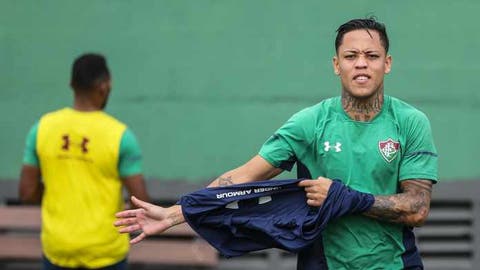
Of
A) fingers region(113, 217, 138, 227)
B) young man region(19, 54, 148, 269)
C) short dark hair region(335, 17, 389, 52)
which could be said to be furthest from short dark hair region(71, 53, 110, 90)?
short dark hair region(335, 17, 389, 52)

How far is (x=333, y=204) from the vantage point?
436 centimetres

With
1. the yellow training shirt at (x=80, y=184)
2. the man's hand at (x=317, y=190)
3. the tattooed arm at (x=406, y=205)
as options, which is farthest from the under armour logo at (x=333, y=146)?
the yellow training shirt at (x=80, y=184)

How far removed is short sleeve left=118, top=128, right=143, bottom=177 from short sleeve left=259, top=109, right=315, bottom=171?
170 cm

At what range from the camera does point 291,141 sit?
460 centimetres

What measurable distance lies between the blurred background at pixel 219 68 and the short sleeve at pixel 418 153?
373cm

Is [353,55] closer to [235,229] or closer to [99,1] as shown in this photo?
[235,229]

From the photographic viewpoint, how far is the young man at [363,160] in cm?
446

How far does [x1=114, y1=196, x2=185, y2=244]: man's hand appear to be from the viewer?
15.0 ft

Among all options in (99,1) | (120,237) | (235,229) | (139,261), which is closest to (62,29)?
(99,1)

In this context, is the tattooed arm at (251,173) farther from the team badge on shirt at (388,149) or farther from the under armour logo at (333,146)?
the team badge on shirt at (388,149)

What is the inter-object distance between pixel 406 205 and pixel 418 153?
0.22 m

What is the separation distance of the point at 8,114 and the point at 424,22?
10.4 ft

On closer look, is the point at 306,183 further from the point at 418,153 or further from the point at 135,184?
the point at 135,184

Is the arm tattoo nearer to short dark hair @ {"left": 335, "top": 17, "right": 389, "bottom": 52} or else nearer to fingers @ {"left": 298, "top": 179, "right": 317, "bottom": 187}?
fingers @ {"left": 298, "top": 179, "right": 317, "bottom": 187}
